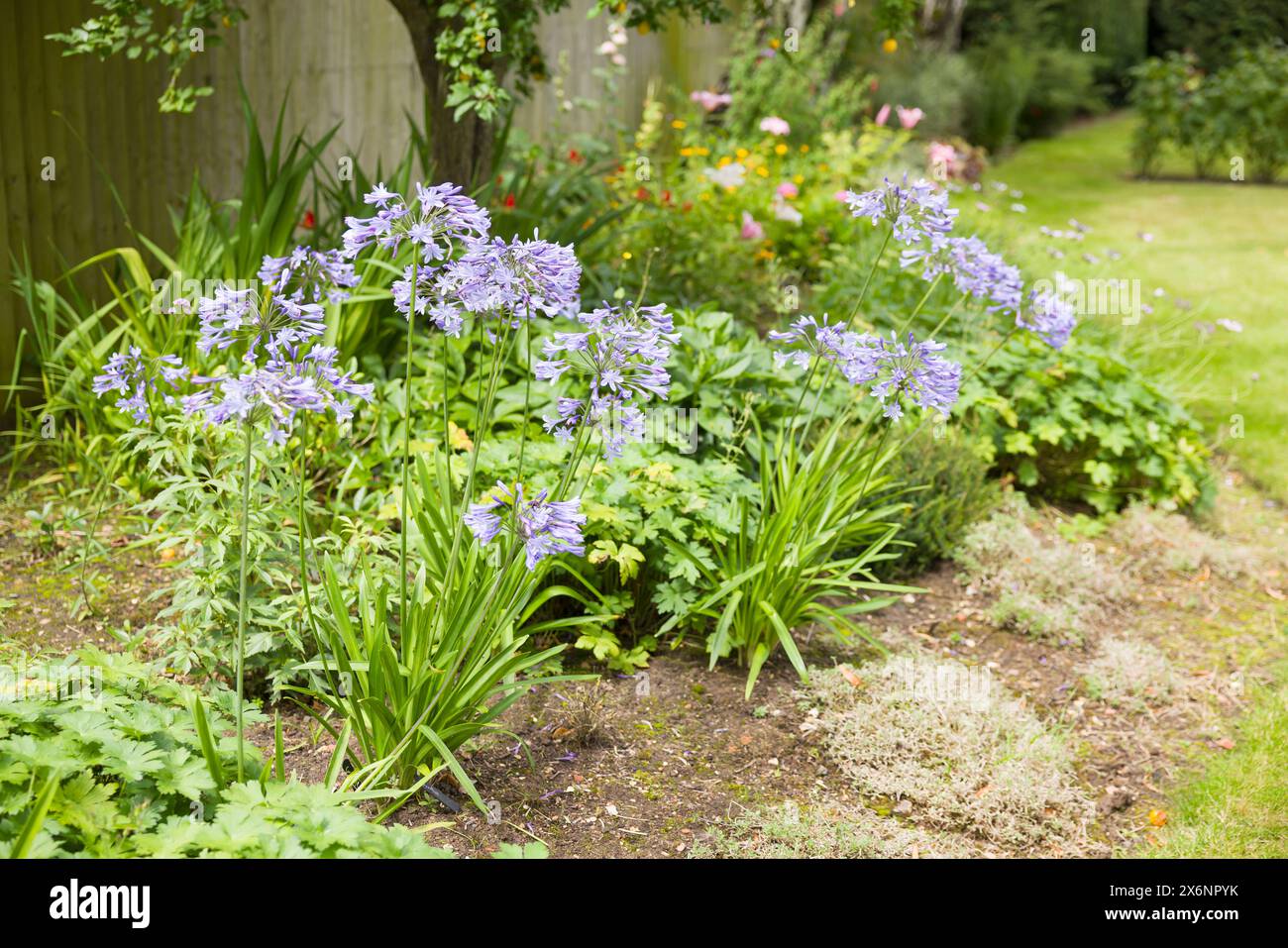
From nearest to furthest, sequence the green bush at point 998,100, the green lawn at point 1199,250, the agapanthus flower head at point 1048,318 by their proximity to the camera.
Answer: the agapanthus flower head at point 1048,318 < the green lawn at point 1199,250 < the green bush at point 998,100

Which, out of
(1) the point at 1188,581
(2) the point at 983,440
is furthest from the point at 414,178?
(1) the point at 1188,581

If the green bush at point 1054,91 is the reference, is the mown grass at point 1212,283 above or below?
below

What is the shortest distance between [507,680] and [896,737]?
1091 mm

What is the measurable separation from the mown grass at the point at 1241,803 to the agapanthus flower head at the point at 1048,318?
1.33m

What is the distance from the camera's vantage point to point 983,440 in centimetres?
480

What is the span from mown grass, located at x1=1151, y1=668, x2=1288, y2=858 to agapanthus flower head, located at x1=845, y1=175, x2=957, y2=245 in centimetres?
165

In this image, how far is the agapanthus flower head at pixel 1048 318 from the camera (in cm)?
372

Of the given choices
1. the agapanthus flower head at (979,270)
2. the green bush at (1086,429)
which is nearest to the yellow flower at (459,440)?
the agapanthus flower head at (979,270)

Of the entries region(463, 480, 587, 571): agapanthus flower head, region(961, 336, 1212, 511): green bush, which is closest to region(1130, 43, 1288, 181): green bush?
region(961, 336, 1212, 511): green bush

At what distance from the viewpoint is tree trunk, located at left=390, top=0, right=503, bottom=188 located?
4.79 meters

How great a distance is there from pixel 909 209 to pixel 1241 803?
5.91 feet

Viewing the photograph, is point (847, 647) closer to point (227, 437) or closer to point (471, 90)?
point (227, 437)

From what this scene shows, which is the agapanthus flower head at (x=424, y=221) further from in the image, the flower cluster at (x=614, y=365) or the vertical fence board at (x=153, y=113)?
the vertical fence board at (x=153, y=113)

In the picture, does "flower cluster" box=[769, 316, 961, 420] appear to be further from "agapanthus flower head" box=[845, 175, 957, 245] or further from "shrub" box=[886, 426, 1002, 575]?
"shrub" box=[886, 426, 1002, 575]
